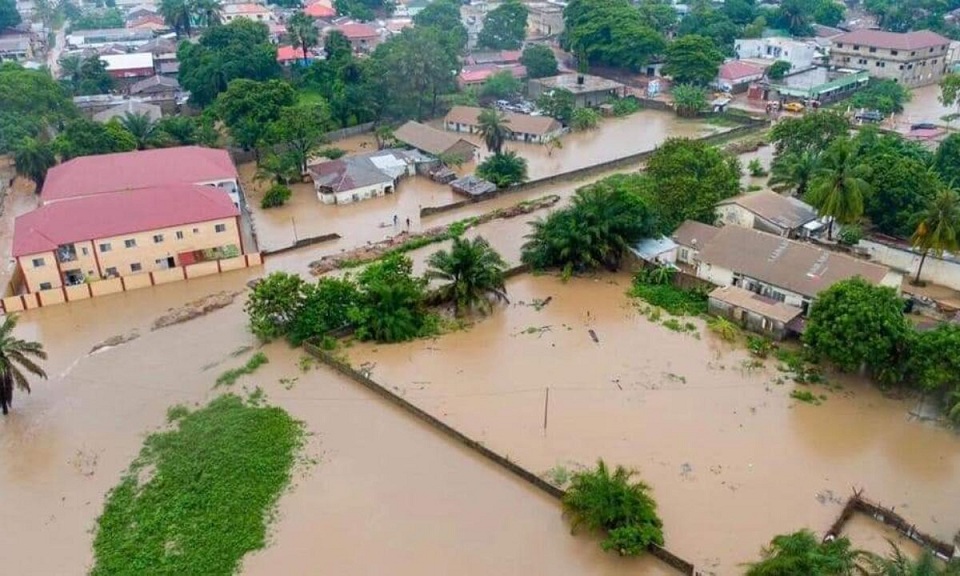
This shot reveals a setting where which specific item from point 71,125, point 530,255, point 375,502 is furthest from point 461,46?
point 375,502

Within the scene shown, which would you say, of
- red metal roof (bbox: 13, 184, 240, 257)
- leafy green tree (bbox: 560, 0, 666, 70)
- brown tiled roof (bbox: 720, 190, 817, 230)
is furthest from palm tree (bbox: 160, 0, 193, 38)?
brown tiled roof (bbox: 720, 190, 817, 230)

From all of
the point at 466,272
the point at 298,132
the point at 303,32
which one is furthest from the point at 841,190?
the point at 303,32

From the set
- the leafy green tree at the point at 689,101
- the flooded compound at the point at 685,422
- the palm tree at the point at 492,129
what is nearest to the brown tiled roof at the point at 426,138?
the palm tree at the point at 492,129

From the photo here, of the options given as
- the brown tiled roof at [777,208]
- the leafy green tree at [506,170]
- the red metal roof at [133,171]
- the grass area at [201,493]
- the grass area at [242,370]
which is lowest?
the grass area at [242,370]

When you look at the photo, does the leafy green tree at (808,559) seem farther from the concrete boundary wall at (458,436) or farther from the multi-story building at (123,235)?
the multi-story building at (123,235)

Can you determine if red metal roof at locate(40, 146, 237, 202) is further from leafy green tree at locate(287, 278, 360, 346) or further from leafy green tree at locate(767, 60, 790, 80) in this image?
leafy green tree at locate(767, 60, 790, 80)

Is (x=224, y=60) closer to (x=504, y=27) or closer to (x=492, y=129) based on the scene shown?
(x=492, y=129)
